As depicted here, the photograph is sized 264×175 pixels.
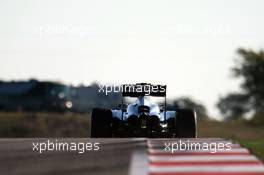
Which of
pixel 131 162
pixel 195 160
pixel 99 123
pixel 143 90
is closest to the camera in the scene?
pixel 131 162

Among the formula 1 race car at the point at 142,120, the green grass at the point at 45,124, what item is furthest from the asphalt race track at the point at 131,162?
the green grass at the point at 45,124

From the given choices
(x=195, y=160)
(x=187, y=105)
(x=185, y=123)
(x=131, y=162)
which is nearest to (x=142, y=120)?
(x=185, y=123)

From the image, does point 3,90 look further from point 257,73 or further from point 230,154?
point 230,154

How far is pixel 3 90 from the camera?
63219 millimetres

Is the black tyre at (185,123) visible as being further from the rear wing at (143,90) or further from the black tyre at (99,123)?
the black tyre at (99,123)

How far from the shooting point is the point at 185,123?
56.3 ft

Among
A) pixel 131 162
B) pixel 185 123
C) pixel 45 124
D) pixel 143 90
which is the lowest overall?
pixel 131 162

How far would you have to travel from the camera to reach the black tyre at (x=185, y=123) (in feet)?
55.9

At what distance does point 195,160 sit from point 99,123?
7.81 meters

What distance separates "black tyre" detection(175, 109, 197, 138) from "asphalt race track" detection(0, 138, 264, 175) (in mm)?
5503

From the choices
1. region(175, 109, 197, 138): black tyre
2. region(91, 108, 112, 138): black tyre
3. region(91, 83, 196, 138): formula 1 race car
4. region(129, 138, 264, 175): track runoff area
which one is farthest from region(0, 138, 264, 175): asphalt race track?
region(91, 108, 112, 138): black tyre

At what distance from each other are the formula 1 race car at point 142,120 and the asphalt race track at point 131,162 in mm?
5400

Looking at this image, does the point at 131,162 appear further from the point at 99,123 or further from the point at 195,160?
the point at 99,123

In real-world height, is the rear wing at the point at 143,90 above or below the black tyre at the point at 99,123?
above
